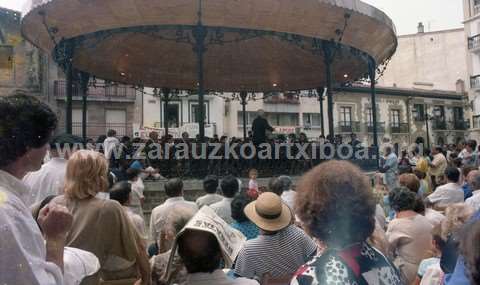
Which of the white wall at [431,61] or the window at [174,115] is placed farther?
the white wall at [431,61]

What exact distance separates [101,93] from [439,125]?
3475cm

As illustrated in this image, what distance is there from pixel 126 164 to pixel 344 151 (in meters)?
6.28

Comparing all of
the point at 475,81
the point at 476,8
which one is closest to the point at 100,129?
the point at 475,81

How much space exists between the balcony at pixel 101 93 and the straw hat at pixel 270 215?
1102 inches

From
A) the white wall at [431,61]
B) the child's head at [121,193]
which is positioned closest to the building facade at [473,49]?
the white wall at [431,61]

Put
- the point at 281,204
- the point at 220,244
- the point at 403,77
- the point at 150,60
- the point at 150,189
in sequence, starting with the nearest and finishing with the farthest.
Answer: the point at 220,244
the point at 281,204
the point at 150,189
the point at 150,60
the point at 403,77

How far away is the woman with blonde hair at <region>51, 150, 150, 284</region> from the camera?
2.98m

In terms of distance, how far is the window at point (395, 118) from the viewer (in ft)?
145

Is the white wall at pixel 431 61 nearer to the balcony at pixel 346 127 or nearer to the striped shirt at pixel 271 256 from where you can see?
the balcony at pixel 346 127

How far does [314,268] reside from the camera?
79.1 inches

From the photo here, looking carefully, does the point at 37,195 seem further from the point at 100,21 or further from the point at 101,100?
the point at 101,100

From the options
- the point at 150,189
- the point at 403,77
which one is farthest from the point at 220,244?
the point at 403,77

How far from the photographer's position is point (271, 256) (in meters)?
3.39

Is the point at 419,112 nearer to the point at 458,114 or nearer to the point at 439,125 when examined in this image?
the point at 439,125
